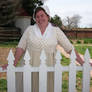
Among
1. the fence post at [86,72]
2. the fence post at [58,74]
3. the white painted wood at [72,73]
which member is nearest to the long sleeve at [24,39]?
the fence post at [58,74]

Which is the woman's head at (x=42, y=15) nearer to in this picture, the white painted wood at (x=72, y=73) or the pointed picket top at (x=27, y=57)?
the pointed picket top at (x=27, y=57)

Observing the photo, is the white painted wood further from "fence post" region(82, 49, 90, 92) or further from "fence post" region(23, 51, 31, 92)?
"fence post" region(23, 51, 31, 92)

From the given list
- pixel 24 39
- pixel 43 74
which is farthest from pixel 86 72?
pixel 24 39

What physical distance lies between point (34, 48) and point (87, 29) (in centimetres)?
2955

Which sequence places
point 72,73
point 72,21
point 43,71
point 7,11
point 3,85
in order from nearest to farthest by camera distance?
point 7,11 → point 43,71 → point 72,73 → point 3,85 → point 72,21

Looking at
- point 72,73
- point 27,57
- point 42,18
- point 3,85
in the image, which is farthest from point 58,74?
point 3,85

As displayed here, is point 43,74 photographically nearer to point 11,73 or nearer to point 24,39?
point 11,73

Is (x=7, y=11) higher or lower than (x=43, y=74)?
higher

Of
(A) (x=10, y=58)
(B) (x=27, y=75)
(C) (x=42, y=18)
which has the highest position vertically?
(C) (x=42, y=18)

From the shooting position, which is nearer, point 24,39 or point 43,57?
point 43,57

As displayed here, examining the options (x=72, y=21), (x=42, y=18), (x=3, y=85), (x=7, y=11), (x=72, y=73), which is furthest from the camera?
(x=72, y=21)

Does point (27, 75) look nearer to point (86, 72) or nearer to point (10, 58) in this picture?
point (10, 58)

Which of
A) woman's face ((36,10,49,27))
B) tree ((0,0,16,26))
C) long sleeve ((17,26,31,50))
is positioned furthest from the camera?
long sleeve ((17,26,31,50))

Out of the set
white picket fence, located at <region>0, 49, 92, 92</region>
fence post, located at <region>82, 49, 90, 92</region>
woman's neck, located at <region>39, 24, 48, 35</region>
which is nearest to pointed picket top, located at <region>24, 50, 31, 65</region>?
white picket fence, located at <region>0, 49, 92, 92</region>
